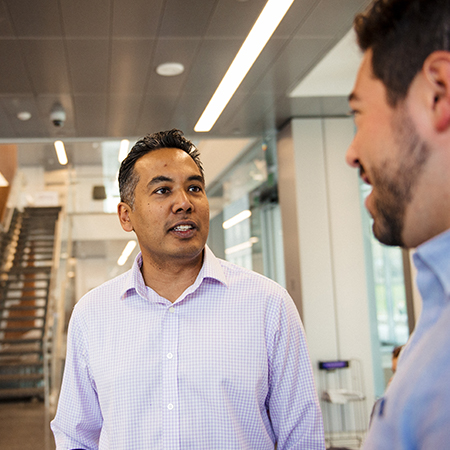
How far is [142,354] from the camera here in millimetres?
1507

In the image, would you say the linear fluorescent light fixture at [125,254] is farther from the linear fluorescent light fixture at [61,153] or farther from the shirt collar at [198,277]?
the shirt collar at [198,277]

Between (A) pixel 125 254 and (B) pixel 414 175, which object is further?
(A) pixel 125 254

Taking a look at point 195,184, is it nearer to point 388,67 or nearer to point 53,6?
point 388,67

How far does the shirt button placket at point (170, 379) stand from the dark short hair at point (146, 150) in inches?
20.6

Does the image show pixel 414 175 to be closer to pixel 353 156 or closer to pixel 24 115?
pixel 353 156

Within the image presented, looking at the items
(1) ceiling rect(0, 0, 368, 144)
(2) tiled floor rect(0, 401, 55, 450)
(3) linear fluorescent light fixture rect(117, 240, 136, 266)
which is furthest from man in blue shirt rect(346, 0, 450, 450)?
(3) linear fluorescent light fixture rect(117, 240, 136, 266)

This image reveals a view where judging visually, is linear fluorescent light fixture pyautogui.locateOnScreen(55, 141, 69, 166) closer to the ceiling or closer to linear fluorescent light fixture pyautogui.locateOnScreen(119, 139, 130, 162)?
the ceiling

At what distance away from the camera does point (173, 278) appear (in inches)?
66.0

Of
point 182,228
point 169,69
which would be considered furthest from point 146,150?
point 169,69

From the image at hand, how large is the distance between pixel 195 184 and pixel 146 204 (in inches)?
7.2

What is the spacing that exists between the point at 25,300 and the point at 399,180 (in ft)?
33.3

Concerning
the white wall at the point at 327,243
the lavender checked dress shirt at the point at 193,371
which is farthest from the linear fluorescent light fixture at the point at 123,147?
the lavender checked dress shirt at the point at 193,371

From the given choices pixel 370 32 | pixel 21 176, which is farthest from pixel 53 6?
pixel 21 176

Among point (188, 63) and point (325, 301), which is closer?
point (188, 63)
